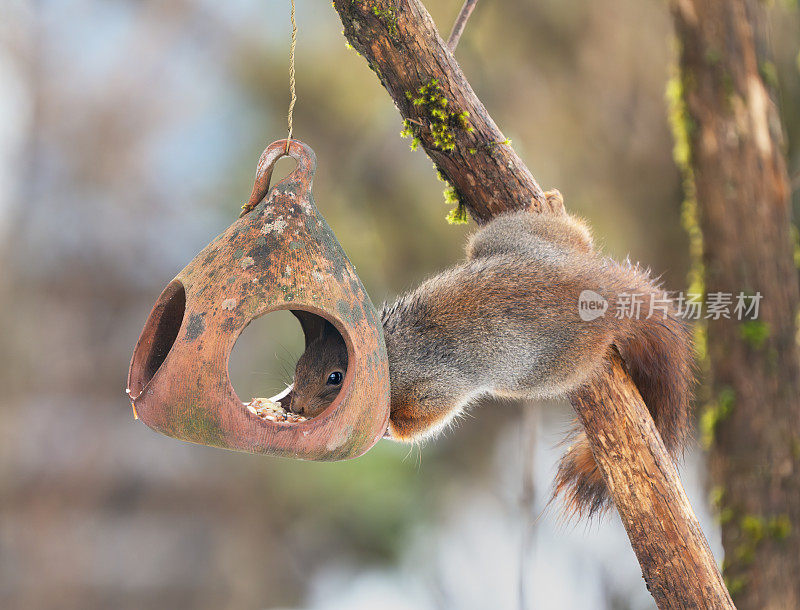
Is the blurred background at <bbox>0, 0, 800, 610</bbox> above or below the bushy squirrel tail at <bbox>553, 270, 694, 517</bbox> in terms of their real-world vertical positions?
above

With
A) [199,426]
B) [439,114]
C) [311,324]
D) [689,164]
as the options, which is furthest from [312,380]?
[689,164]

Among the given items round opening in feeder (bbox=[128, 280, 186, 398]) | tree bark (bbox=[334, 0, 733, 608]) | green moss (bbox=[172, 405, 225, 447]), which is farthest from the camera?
Result: tree bark (bbox=[334, 0, 733, 608])

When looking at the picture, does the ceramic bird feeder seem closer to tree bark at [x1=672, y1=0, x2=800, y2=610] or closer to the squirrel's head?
the squirrel's head

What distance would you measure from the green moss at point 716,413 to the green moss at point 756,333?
22 cm

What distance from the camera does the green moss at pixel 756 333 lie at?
337cm

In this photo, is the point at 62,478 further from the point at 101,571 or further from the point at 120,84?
the point at 120,84

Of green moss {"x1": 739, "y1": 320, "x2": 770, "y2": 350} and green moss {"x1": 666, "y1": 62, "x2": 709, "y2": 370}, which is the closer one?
green moss {"x1": 739, "y1": 320, "x2": 770, "y2": 350}

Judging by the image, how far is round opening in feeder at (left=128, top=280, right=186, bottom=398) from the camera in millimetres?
→ 1581

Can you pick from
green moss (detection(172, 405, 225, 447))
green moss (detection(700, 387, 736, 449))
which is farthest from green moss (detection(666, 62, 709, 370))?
green moss (detection(172, 405, 225, 447))

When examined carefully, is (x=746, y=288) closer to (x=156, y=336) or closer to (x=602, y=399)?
(x=602, y=399)

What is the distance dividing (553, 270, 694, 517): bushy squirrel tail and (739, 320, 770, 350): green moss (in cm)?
146

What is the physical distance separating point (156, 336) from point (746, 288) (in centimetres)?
266

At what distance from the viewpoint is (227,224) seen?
477cm

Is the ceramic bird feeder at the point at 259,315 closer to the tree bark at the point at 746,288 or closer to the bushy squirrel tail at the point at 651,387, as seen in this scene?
the bushy squirrel tail at the point at 651,387
